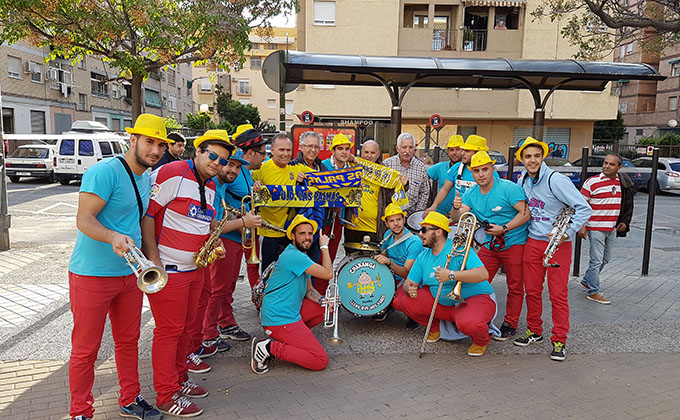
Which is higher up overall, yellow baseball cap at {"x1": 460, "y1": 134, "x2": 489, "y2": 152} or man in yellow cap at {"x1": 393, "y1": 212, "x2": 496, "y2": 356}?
yellow baseball cap at {"x1": 460, "y1": 134, "x2": 489, "y2": 152}

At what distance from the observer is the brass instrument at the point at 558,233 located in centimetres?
473

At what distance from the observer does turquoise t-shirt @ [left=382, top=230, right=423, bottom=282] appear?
5395 mm

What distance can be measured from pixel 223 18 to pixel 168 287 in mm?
13311

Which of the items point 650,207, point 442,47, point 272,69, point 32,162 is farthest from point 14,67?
point 650,207

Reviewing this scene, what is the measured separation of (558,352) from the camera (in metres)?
4.78

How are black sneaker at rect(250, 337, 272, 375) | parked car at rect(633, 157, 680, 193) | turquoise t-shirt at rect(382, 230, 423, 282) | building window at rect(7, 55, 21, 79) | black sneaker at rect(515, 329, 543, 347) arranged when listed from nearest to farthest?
black sneaker at rect(250, 337, 272, 375), black sneaker at rect(515, 329, 543, 347), turquoise t-shirt at rect(382, 230, 423, 282), parked car at rect(633, 157, 680, 193), building window at rect(7, 55, 21, 79)

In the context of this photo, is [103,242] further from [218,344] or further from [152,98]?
[152,98]

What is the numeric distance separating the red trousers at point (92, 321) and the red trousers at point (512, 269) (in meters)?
3.55

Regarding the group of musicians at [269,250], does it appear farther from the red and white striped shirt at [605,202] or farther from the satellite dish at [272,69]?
the red and white striped shirt at [605,202]

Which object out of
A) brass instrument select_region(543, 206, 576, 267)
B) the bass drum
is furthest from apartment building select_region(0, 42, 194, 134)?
brass instrument select_region(543, 206, 576, 267)

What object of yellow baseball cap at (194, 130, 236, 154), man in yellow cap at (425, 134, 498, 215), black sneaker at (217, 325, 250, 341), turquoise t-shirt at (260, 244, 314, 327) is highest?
yellow baseball cap at (194, 130, 236, 154)

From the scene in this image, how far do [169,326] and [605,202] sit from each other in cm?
568

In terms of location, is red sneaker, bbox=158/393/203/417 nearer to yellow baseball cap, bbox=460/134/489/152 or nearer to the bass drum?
the bass drum

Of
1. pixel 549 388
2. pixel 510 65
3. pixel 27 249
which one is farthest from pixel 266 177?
pixel 27 249
